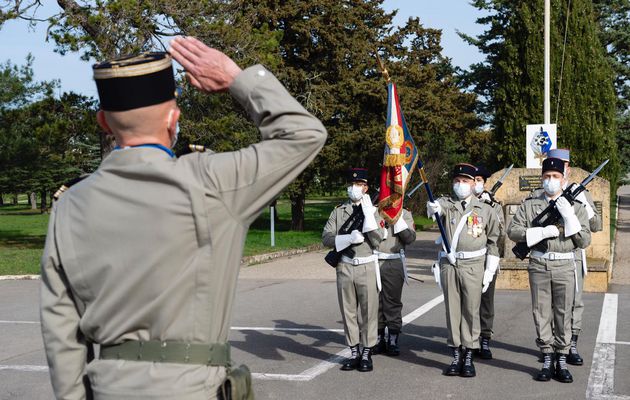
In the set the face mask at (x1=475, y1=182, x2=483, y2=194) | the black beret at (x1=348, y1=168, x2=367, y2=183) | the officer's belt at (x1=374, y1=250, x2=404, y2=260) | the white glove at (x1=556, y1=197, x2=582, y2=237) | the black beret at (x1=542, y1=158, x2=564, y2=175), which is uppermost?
the black beret at (x1=542, y1=158, x2=564, y2=175)

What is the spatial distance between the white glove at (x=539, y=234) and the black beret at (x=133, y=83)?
20.8 ft

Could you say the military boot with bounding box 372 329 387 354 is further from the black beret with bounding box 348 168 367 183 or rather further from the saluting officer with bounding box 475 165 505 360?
the black beret with bounding box 348 168 367 183

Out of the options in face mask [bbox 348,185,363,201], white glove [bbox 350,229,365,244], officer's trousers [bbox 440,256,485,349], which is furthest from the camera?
face mask [bbox 348,185,363,201]

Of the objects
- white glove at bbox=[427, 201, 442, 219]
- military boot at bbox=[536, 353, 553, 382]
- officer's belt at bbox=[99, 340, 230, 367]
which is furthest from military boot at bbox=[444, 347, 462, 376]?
officer's belt at bbox=[99, 340, 230, 367]

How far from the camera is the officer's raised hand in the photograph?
2559 mm

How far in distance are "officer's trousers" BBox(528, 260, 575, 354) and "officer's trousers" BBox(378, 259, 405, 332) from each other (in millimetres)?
1831

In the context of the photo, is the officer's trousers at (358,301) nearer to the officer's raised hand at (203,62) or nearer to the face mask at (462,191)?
the face mask at (462,191)

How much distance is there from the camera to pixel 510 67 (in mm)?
22531

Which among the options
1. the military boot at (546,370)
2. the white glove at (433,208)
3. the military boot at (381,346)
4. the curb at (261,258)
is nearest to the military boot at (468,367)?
the military boot at (546,370)

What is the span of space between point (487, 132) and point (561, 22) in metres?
21.0

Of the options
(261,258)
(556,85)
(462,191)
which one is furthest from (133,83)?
(556,85)

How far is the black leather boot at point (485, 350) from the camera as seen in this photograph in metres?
9.20

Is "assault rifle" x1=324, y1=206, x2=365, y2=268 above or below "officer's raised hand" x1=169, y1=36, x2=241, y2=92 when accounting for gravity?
below

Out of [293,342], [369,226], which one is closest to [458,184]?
[369,226]
